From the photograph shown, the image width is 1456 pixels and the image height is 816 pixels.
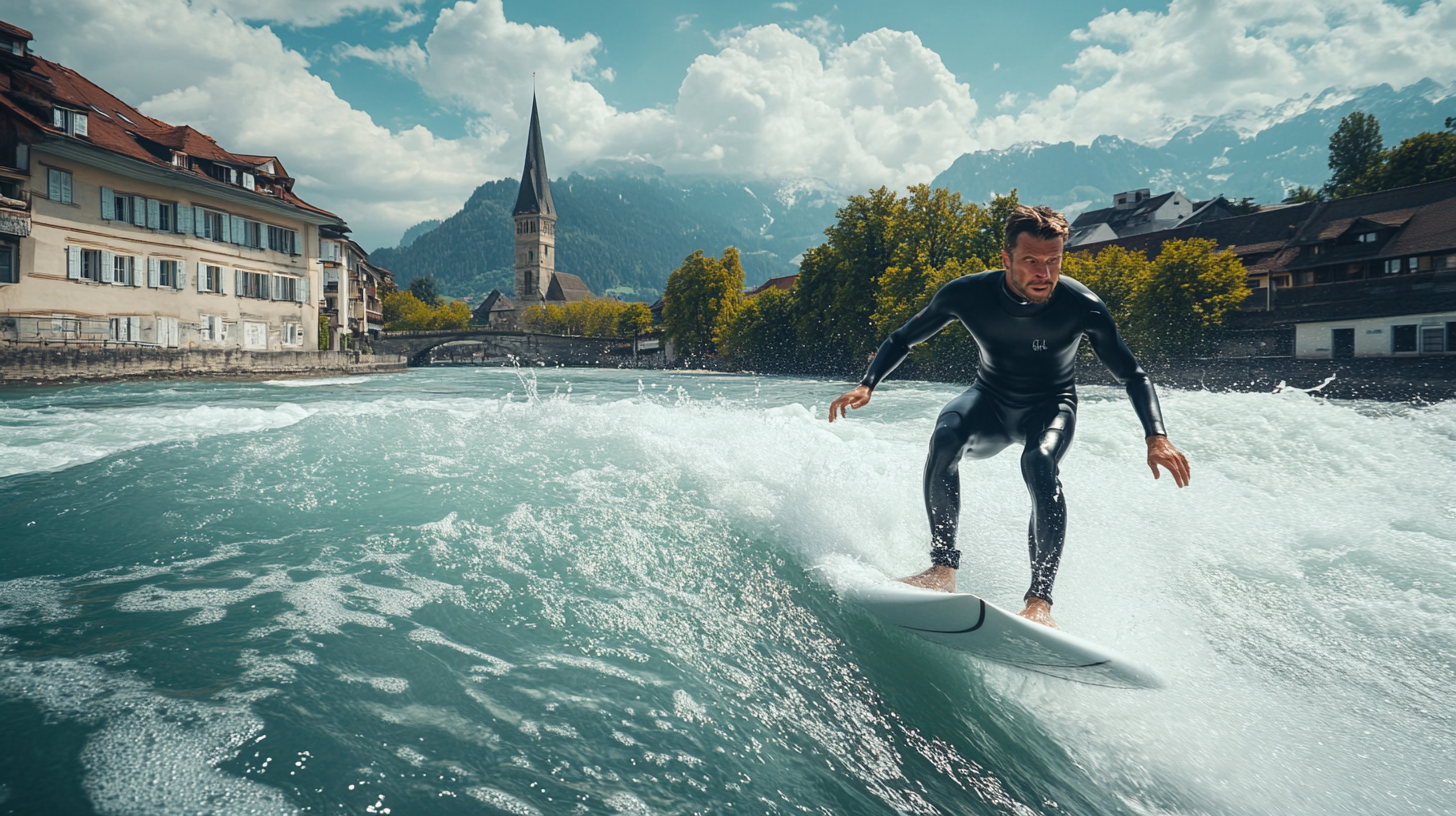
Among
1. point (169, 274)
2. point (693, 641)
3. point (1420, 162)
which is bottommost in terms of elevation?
point (693, 641)

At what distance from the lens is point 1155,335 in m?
34.2

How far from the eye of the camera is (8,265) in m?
27.0

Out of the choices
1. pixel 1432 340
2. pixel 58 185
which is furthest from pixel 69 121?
pixel 1432 340

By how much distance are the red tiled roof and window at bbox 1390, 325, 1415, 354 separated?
55314mm

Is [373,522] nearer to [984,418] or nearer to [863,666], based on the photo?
[863,666]

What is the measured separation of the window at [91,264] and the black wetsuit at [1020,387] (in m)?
38.9

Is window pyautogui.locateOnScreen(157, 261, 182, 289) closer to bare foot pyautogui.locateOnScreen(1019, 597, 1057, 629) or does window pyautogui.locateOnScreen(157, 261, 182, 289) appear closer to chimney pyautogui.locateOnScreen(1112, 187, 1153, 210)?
bare foot pyautogui.locateOnScreen(1019, 597, 1057, 629)

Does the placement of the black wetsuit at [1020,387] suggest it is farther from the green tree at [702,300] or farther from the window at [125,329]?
the green tree at [702,300]

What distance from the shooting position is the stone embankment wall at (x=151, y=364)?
863 inches

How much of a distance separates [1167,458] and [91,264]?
40.3m

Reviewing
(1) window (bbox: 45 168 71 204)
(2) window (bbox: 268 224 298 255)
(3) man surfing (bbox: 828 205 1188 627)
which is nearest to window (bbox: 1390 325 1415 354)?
(3) man surfing (bbox: 828 205 1188 627)

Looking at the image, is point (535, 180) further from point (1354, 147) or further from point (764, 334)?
point (1354, 147)

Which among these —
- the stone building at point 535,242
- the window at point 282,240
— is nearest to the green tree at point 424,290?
the stone building at point 535,242

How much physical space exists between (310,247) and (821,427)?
148 ft
